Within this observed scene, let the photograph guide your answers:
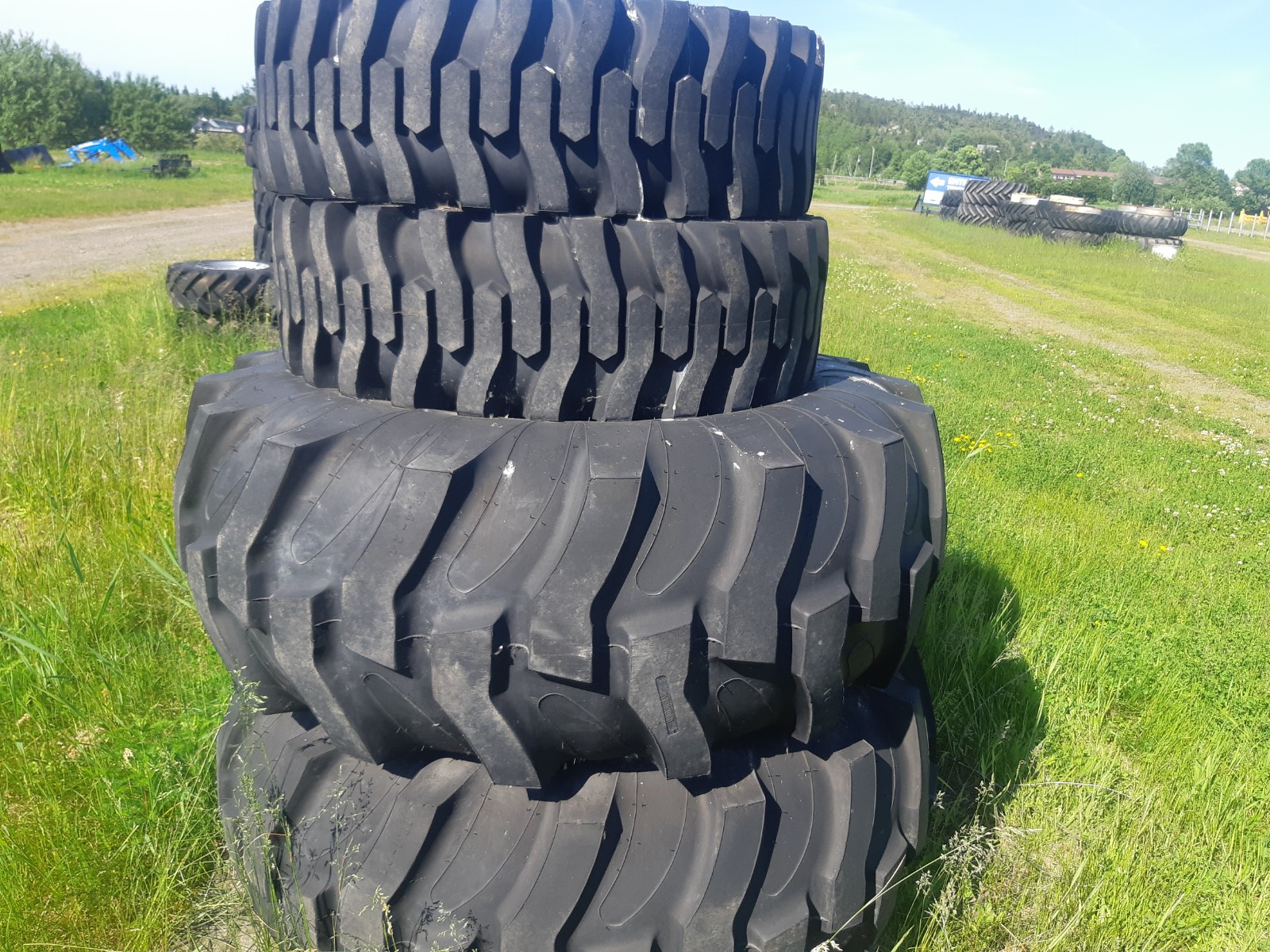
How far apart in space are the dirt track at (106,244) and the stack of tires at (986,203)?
25067 millimetres

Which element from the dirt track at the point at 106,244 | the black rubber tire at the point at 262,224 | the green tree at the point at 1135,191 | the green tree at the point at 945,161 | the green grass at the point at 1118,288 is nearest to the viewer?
the black rubber tire at the point at 262,224

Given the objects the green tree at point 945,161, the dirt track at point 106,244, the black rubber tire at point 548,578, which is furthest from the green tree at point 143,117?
the green tree at point 945,161

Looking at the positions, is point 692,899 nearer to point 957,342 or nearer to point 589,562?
point 589,562

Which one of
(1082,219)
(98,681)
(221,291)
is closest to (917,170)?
(1082,219)

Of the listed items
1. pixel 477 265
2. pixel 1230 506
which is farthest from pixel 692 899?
pixel 1230 506

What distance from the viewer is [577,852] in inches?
60.3

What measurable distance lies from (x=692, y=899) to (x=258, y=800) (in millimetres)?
951

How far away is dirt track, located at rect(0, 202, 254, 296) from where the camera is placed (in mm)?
11812

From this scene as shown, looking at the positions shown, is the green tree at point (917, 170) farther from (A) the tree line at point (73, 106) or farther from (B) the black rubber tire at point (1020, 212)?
(A) the tree line at point (73, 106)

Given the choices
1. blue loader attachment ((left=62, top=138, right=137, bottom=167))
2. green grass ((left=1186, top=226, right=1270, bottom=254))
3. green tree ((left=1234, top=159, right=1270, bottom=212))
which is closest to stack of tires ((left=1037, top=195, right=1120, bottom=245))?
green grass ((left=1186, top=226, right=1270, bottom=254))

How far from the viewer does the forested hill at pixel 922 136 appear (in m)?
106

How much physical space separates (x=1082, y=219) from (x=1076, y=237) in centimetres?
55

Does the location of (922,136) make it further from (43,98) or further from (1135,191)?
(43,98)

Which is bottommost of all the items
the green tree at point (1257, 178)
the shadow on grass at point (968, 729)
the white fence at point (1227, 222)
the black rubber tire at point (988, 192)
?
the shadow on grass at point (968, 729)
